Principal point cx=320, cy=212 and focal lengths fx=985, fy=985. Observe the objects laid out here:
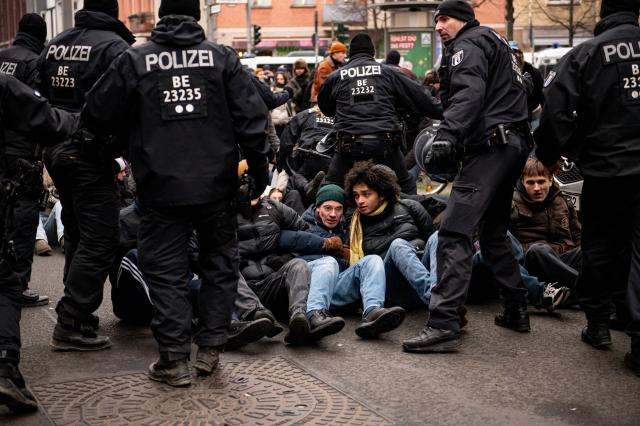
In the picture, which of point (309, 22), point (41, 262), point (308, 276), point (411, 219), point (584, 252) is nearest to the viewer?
point (584, 252)

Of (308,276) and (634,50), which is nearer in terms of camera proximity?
(634,50)

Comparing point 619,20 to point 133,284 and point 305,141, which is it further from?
point 305,141

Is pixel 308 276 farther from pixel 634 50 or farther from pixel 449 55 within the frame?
pixel 634 50

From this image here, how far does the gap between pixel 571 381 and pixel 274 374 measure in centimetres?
164

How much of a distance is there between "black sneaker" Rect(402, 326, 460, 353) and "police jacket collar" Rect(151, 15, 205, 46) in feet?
7.30

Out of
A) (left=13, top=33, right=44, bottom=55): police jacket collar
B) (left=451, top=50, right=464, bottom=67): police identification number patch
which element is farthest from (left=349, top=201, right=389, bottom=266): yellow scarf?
(left=13, top=33, right=44, bottom=55): police jacket collar

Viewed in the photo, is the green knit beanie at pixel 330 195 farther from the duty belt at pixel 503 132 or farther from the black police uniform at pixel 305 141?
the black police uniform at pixel 305 141

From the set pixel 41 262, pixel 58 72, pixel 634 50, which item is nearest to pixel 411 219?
pixel 634 50

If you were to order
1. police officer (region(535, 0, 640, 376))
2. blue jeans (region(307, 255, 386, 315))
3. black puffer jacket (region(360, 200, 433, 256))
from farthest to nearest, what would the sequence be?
black puffer jacket (region(360, 200, 433, 256)) → blue jeans (region(307, 255, 386, 315)) → police officer (region(535, 0, 640, 376))

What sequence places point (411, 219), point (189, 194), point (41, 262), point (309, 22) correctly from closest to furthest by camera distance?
1. point (189, 194)
2. point (411, 219)
3. point (41, 262)
4. point (309, 22)

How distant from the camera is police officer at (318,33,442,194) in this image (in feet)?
27.5

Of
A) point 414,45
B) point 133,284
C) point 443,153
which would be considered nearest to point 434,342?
point 443,153

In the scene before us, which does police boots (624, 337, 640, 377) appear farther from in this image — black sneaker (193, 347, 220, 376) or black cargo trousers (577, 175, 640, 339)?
black sneaker (193, 347, 220, 376)

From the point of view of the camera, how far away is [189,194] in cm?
532
